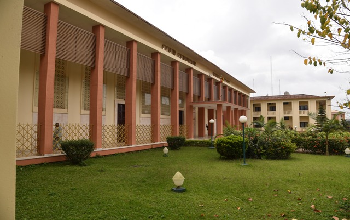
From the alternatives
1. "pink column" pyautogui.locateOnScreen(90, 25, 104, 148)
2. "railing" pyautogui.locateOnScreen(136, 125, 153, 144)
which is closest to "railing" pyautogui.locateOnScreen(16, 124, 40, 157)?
"pink column" pyautogui.locateOnScreen(90, 25, 104, 148)

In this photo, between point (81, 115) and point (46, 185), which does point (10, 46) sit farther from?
point (81, 115)

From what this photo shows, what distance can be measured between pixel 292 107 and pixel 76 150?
3999 cm

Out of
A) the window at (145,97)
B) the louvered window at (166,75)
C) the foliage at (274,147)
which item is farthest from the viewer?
the window at (145,97)

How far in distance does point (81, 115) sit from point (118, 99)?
299 cm

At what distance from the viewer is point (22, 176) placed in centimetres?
693

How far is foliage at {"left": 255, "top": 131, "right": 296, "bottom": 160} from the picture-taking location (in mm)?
11570

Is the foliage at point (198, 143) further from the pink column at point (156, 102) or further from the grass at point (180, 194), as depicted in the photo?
the grass at point (180, 194)

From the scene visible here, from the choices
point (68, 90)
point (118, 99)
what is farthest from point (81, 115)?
point (118, 99)

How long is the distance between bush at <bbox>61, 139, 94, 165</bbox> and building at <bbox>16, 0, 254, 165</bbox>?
0.81 metres

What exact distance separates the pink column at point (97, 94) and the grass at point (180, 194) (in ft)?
9.66

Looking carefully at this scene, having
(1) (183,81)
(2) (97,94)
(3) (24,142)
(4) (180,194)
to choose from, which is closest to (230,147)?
(4) (180,194)

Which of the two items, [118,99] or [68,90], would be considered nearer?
[68,90]

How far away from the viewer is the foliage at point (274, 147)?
38.0ft

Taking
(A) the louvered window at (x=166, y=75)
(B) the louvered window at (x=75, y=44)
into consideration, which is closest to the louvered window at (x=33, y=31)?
(B) the louvered window at (x=75, y=44)
